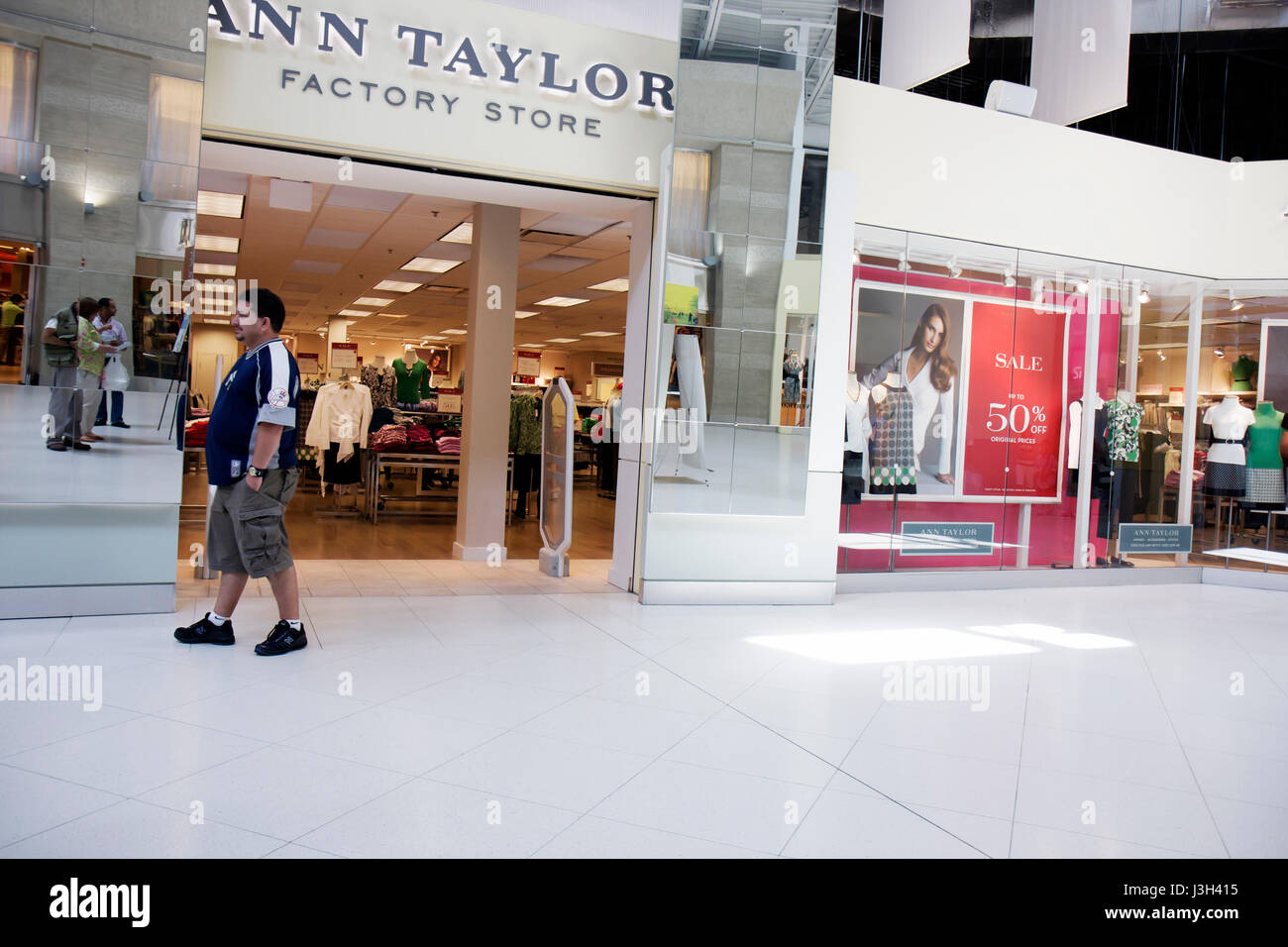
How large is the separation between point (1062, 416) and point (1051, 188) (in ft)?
6.25

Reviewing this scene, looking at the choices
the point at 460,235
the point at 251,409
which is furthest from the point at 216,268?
the point at 251,409

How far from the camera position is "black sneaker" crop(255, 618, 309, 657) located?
4.50 metres

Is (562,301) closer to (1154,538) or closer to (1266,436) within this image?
(1154,538)

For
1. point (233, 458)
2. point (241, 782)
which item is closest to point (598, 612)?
point (233, 458)

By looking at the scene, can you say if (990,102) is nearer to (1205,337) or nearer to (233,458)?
(1205,337)

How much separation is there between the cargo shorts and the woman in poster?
4.63m

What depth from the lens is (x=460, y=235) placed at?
10055 mm

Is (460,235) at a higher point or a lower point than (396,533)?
higher

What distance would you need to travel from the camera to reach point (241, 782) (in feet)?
9.71

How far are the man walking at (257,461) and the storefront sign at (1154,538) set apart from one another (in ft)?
23.8

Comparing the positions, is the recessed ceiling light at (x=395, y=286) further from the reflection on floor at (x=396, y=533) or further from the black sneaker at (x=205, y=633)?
the black sneaker at (x=205, y=633)

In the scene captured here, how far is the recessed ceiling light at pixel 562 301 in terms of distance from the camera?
49.9ft

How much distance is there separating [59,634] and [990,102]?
7294 mm

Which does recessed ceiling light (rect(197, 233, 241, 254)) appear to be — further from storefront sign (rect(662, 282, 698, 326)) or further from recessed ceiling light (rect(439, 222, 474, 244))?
storefront sign (rect(662, 282, 698, 326))
